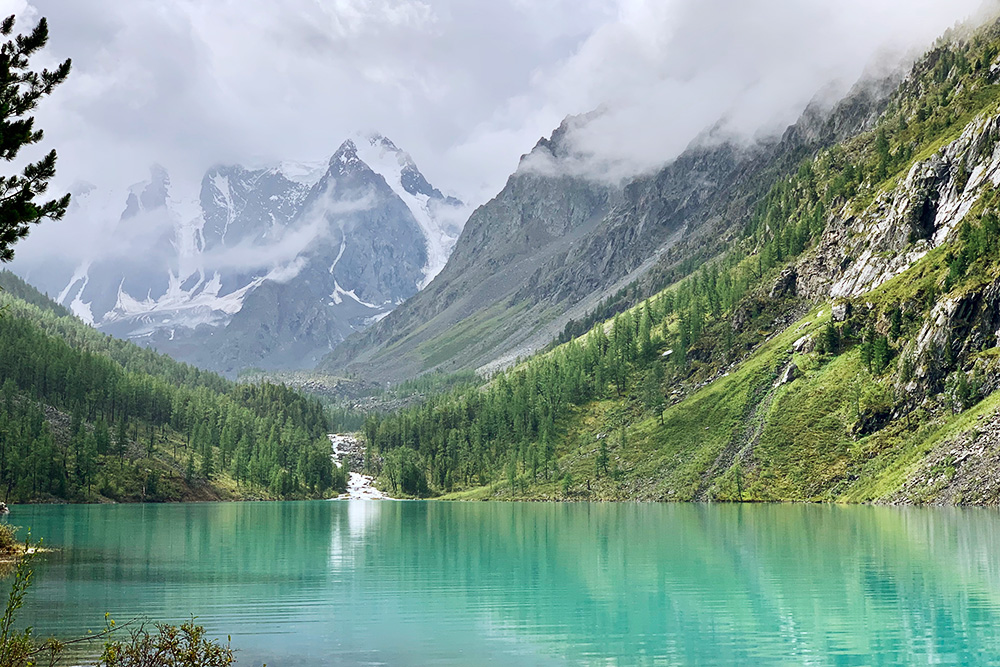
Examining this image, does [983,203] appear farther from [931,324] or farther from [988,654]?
[988,654]

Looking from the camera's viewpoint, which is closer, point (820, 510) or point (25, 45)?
point (25, 45)

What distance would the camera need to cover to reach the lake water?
39.0 m

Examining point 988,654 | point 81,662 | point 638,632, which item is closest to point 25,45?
point 81,662

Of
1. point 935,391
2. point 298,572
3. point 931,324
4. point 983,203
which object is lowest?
point 298,572

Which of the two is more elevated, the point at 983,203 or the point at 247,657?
the point at 983,203

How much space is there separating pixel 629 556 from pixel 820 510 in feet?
223

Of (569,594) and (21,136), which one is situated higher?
(21,136)

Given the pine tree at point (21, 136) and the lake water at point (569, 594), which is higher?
the pine tree at point (21, 136)

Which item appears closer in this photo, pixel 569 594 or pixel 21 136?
pixel 21 136

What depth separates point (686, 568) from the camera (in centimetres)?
6594

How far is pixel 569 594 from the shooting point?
181ft

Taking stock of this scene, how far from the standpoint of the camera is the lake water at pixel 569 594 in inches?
1535

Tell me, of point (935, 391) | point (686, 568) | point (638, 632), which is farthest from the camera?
point (935, 391)

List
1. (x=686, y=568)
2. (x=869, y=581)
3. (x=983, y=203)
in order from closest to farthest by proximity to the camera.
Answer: (x=869, y=581) < (x=686, y=568) < (x=983, y=203)
